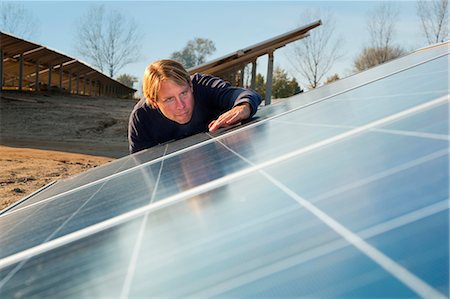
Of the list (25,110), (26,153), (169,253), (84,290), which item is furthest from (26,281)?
(25,110)

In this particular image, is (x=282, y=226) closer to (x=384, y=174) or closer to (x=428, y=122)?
(x=384, y=174)

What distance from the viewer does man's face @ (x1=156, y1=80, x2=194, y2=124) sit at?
389 cm

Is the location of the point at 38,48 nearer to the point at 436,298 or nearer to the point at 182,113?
the point at 182,113

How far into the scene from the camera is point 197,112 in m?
4.77

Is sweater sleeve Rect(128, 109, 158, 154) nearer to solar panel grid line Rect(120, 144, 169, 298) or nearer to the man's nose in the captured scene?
the man's nose

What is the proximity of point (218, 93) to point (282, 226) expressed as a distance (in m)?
3.45

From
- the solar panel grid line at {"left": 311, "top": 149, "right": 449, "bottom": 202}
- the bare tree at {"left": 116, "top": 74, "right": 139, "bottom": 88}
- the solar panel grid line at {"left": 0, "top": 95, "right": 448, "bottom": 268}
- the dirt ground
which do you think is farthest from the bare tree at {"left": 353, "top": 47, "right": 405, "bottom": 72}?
the bare tree at {"left": 116, "top": 74, "right": 139, "bottom": 88}

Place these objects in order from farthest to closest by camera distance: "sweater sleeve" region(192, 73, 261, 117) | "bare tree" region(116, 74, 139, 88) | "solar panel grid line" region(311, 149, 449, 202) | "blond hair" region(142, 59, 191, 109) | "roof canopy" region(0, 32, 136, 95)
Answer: "bare tree" region(116, 74, 139, 88) < "roof canopy" region(0, 32, 136, 95) < "sweater sleeve" region(192, 73, 261, 117) < "blond hair" region(142, 59, 191, 109) < "solar panel grid line" region(311, 149, 449, 202)

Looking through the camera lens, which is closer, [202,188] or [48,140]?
[202,188]

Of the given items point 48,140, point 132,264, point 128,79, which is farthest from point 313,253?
point 128,79

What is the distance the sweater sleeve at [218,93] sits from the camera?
14.2 ft

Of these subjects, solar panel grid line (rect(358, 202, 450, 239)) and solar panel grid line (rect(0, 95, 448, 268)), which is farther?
solar panel grid line (rect(0, 95, 448, 268))

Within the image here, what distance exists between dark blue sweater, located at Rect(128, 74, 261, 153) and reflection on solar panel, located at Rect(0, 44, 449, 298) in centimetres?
194

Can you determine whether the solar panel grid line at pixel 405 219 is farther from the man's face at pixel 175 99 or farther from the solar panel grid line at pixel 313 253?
the man's face at pixel 175 99
